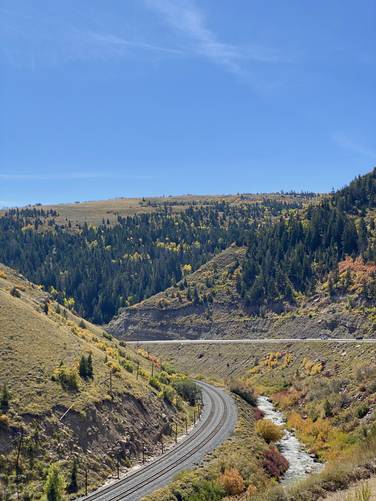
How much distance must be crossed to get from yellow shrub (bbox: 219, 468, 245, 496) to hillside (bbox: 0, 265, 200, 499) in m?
8.75

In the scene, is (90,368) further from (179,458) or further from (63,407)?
(179,458)

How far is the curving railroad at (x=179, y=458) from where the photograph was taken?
34.7 m

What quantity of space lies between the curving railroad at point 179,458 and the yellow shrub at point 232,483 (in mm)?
3518

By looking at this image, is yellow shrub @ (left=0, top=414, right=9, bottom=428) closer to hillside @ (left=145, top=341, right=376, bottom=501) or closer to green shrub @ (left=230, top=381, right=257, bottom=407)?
hillside @ (left=145, top=341, right=376, bottom=501)

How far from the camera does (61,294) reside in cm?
18650

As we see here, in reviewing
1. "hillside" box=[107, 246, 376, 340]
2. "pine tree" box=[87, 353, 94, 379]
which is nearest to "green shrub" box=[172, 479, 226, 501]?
"pine tree" box=[87, 353, 94, 379]

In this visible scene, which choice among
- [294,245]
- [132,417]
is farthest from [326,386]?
[294,245]

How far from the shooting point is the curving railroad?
34.7m

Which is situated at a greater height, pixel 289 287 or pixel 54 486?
pixel 289 287

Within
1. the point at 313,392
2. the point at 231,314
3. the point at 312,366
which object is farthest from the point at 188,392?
the point at 231,314

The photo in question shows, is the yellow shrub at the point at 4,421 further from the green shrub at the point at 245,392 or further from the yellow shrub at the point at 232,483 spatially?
the green shrub at the point at 245,392

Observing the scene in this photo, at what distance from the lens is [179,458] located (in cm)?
4228

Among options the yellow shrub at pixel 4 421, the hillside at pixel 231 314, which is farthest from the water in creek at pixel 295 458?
the hillside at pixel 231 314

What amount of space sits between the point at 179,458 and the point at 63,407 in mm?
10877
